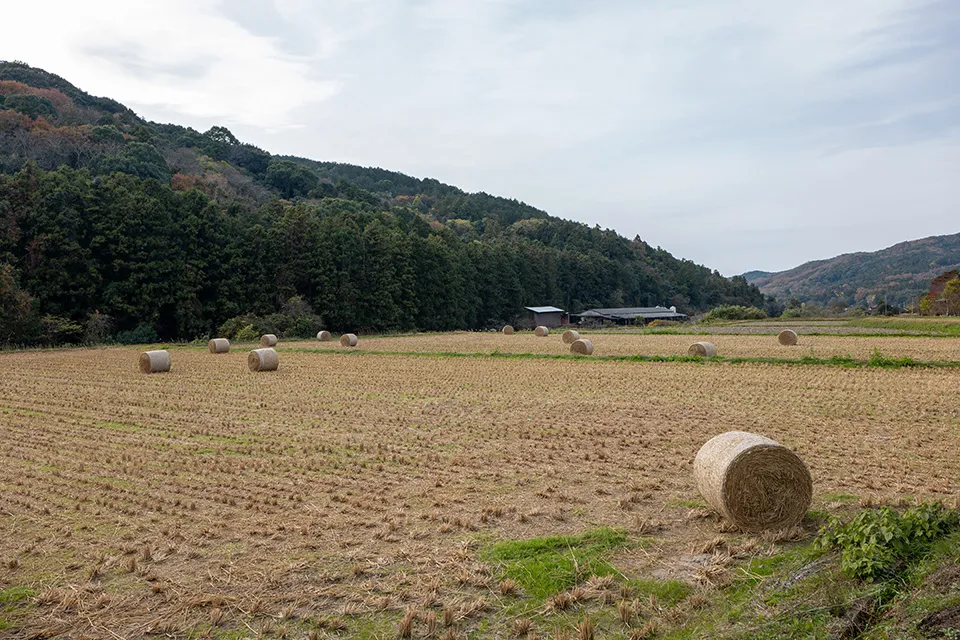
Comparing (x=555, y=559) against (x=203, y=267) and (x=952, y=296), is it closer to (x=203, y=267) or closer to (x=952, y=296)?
(x=203, y=267)

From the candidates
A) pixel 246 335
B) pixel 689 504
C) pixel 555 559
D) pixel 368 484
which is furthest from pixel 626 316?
pixel 555 559

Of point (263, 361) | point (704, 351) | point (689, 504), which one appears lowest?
point (689, 504)

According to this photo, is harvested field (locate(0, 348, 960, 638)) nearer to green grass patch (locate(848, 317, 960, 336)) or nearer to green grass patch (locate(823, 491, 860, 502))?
green grass patch (locate(823, 491, 860, 502))

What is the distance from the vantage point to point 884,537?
582cm

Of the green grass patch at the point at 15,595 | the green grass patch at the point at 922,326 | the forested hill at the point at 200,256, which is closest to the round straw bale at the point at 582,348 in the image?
the green grass patch at the point at 922,326

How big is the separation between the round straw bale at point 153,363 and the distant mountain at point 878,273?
399 feet

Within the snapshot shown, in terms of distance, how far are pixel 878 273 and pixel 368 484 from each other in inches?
6857

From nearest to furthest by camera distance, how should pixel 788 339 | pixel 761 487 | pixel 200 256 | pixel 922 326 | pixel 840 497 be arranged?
pixel 761 487
pixel 840 497
pixel 788 339
pixel 922 326
pixel 200 256

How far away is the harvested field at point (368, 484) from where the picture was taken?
19.0 feet

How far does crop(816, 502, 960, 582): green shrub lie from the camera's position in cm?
557

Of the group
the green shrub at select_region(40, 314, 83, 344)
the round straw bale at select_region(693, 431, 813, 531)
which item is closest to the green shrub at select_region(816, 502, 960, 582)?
the round straw bale at select_region(693, 431, 813, 531)

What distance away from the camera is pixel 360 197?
11900 centimetres

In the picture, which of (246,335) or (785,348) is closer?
(785,348)

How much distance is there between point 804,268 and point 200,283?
18851cm
